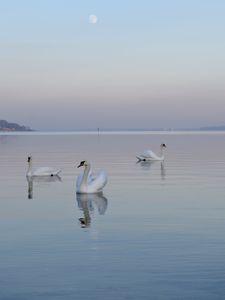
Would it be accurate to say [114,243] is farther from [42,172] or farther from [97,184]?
[42,172]

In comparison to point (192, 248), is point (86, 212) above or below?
above

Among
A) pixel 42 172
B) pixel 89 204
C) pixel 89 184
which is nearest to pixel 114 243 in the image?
pixel 89 204

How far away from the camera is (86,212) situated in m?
20.2

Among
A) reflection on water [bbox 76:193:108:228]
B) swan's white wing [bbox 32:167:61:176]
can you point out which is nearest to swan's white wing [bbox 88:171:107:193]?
reflection on water [bbox 76:193:108:228]

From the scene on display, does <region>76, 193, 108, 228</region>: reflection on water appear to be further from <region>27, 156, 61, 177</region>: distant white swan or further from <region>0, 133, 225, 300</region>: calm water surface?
<region>27, 156, 61, 177</region>: distant white swan

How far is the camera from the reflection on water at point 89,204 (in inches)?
731

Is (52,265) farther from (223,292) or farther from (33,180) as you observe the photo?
(33,180)

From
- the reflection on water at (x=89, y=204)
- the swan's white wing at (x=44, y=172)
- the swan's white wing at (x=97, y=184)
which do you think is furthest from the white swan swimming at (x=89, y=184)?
the swan's white wing at (x=44, y=172)

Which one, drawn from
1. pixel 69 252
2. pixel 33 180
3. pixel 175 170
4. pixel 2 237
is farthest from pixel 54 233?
pixel 175 170

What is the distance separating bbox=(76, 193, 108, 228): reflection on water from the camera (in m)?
18.6

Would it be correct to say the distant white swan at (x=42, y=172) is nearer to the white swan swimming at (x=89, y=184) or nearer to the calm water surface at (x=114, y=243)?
the calm water surface at (x=114, y=243)

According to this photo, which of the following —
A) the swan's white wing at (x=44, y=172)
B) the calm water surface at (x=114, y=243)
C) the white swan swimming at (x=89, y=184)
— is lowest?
the calm water surface at (x=114, y=243)

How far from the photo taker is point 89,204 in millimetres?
22250

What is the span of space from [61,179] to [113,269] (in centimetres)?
2043
